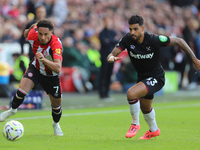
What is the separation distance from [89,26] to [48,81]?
12.6m

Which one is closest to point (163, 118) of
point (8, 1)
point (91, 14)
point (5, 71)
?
point (5, 71)

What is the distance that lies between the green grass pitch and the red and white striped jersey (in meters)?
1.16

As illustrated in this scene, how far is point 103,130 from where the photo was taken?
25.7 ft

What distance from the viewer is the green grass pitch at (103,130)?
19.9ft

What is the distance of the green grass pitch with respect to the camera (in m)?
6.06

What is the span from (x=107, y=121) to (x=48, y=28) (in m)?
3.35

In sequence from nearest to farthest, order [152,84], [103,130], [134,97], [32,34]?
1. [134,97]
2. [152,84]
3. [32,34]
4. [103,130]

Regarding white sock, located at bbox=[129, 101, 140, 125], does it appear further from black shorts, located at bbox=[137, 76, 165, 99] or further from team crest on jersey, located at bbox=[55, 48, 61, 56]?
team crest on jersey, located at bbox=[55, 48, 61, 56]

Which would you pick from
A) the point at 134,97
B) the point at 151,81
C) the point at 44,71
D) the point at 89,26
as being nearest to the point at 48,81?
the point at 44,71

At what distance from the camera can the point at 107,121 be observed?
30.5 feet

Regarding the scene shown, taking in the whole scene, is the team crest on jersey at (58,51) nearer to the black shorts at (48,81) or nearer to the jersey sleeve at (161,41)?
the black shorts at (48,81)

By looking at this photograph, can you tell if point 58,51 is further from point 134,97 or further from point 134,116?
point 134,116

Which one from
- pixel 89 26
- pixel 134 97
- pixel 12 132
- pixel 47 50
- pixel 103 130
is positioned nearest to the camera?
pixel 12 132

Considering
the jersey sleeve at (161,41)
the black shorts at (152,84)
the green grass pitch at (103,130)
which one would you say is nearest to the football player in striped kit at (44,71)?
the green grass pitch at (103,130)
